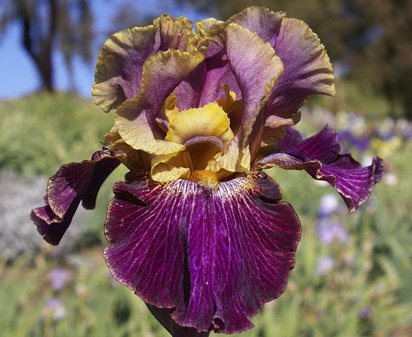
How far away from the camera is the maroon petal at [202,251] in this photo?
27.2 inches

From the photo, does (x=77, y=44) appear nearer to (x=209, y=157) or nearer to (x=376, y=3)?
(x=376, y=3)

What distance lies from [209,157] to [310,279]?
2.23 m

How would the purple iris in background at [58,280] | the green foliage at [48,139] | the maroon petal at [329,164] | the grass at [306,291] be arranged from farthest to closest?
1. the green foliage at [48,139]
2. the purple iris in background at [58,280]
3. the grass at [306,291]
4. the maroon petal at [329,164]

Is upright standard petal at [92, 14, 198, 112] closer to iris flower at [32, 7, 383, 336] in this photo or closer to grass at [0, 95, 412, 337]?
iris flower at [32, 7, 383, 336]

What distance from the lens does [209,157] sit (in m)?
0.82

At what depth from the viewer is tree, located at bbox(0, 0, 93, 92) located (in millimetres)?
21625

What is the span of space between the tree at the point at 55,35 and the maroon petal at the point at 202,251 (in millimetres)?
21802

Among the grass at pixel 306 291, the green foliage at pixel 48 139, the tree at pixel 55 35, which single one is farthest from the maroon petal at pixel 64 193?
the tree at pixel 55 35

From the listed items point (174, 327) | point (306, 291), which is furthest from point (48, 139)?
point (174, 327)

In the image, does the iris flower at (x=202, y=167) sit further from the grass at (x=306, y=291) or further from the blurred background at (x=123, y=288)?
the grass at (x=306, y=291)

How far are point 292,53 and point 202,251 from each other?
11.9 inches

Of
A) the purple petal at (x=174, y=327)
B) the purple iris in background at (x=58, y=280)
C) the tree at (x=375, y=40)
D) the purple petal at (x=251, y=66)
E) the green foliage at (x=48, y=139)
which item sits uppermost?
the purple petal at (x=251, y=66)

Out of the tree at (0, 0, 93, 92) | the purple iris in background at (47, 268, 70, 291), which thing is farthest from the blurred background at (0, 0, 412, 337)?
the tree at (0, 0, 93, 92)

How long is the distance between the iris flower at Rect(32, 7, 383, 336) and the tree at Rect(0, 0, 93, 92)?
21698mm
